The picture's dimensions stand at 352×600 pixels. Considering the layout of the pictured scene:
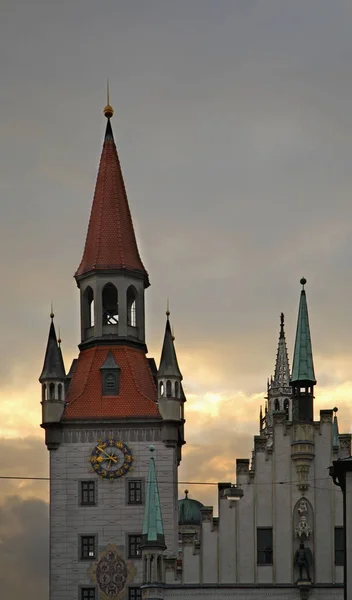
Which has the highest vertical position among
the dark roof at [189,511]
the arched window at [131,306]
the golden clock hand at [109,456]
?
the arched window at [131,306]

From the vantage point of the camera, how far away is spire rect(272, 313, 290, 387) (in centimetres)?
14812

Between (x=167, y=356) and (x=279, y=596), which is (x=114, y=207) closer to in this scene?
(x=167, y=356)

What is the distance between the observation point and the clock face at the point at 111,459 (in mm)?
106688

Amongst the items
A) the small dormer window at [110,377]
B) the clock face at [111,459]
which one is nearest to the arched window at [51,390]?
the small dormer window at [110,377]

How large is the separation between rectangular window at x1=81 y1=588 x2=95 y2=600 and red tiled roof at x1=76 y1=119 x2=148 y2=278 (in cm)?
1775

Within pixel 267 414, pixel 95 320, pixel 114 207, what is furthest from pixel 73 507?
pixel 267 414

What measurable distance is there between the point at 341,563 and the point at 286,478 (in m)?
4.33

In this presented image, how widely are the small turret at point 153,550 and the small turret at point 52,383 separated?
21.1 meters

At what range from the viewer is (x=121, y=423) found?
4230 inches

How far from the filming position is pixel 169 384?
355 ft

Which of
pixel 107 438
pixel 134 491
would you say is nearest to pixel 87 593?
pixel 134 491

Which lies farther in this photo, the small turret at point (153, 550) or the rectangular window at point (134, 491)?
the rectangular window at point (134, 491)

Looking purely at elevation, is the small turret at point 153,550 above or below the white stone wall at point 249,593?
above

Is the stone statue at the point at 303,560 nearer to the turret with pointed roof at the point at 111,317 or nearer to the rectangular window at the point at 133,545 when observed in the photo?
the rectangular window at the point at 133,545
